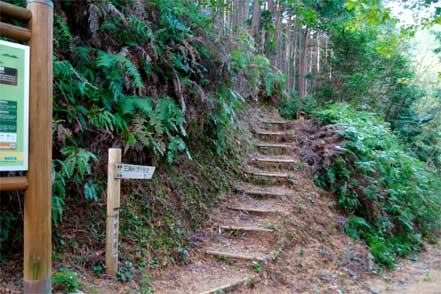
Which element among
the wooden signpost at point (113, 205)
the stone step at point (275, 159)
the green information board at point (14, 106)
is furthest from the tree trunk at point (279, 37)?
the green information board at point (14, 106)

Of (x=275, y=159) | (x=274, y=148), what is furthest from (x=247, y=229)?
(x=274, y=148)

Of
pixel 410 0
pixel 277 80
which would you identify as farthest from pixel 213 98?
pixel 410 0

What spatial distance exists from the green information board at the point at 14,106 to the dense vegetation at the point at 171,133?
1.10 m

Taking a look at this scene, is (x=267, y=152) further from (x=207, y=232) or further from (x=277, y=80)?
(x=207, y=232)

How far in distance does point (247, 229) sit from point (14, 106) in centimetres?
355

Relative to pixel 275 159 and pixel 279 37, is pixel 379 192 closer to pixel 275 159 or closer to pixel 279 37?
pixel 275 159

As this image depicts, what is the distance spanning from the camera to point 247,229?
5.02m

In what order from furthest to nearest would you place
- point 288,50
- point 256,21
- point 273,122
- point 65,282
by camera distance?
point 288,50, point 256,21, point 273,122, point 65,282

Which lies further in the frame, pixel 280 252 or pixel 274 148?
pixel 274 148

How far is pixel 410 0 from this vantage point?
7.03m

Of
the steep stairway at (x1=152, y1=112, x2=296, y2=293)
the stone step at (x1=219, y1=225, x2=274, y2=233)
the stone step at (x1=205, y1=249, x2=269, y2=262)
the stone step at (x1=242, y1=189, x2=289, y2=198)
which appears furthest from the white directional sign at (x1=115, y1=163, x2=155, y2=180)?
the stone step at (x1=242, y1=189, x2=289, y2=198)

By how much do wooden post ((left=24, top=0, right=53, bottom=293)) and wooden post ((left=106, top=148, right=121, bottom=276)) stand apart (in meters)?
1.01

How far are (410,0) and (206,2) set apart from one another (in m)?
4.04

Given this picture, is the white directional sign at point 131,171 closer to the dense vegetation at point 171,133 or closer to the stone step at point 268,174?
the dense vegetation at point 171,133
